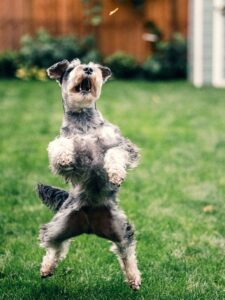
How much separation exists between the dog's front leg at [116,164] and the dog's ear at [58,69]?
599 millimetres

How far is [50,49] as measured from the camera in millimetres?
15422

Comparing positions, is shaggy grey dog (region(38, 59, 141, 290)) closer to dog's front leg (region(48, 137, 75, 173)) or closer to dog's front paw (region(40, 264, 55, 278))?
dog's front leg (region(48, 137, 75, 173))

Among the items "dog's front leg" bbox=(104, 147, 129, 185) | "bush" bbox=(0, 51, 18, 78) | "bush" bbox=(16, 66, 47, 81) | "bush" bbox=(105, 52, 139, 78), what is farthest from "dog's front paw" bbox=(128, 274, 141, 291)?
"bush" bbox=(0, 51, 18, 78)

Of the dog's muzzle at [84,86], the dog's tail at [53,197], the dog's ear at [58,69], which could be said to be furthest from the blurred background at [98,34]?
the dog's muzzle at [84,86]

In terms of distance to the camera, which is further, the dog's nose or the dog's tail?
the dog's tail

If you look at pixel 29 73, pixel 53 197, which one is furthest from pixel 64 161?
pixel 29 73

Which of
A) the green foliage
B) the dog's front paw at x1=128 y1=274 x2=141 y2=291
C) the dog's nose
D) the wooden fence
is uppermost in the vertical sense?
the dog's nose

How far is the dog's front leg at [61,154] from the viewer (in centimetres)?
353

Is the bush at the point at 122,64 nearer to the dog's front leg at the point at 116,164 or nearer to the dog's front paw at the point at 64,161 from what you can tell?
the dog's front leg at the point at 116,164

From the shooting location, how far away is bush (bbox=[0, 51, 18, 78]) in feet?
49.9

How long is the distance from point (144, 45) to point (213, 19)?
1.96 metres

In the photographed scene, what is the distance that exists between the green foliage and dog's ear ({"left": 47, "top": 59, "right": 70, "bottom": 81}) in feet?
37.5

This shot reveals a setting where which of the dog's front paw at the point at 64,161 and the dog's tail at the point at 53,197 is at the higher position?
the dog's front paw at the point at 64,161

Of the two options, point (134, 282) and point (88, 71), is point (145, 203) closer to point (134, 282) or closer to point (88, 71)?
point (134, 282)
